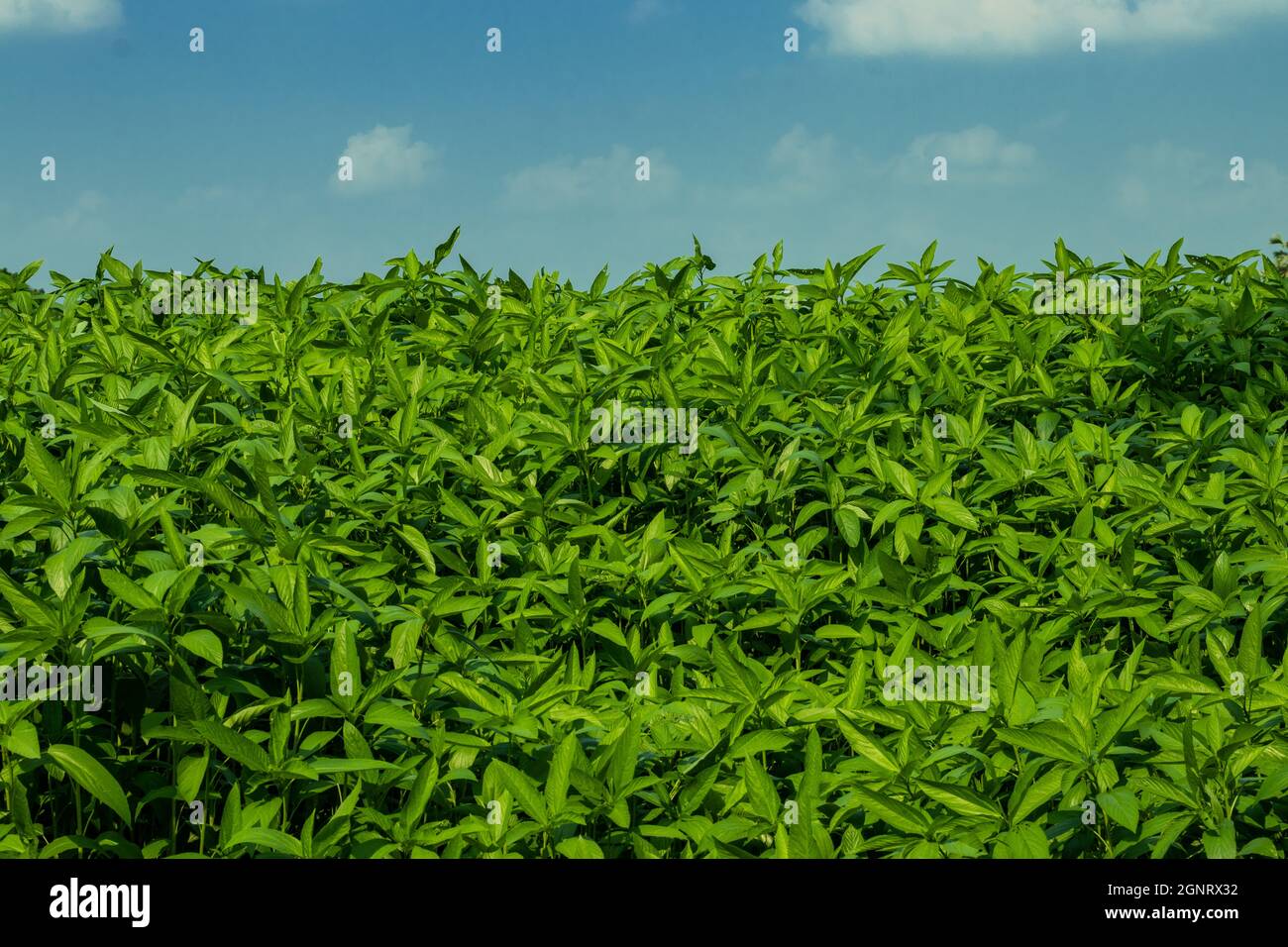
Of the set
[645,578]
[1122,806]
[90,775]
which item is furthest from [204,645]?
[1122,806]

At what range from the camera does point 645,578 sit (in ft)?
10.7

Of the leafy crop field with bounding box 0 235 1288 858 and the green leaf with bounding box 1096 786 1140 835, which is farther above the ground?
the leafy crop field with bounding box 0 235 1288 858

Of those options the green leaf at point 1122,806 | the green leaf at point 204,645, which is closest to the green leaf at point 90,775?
the green leaf at point 204,645

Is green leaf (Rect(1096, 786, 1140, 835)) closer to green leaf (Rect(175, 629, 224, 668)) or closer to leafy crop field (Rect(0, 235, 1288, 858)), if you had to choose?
leafy crop field (Rect(0, 235, 1288, 858))

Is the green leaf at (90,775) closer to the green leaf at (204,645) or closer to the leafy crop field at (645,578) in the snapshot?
the leafy crop field at (645,578)

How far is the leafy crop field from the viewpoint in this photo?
97.3 inches

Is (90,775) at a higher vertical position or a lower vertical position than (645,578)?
lower

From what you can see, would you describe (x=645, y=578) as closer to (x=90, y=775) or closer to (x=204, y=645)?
(x=204, y=645)

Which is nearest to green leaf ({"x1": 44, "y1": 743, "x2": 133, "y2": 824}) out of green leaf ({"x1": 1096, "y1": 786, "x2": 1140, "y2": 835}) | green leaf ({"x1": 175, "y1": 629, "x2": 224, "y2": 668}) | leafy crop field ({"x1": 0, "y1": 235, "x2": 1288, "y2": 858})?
leafy crop field ({"x1": 0, "y1": 235, "x2": 1288, "y2": 858})

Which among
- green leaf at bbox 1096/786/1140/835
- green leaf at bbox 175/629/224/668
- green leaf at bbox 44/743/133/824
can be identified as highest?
green leaf at bbox 175/629/224/668

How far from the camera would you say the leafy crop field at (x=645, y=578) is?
2.47 meters

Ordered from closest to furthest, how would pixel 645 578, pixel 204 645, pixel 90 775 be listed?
pixel 90 775 → pixel 204 645 → pixel 645 578
